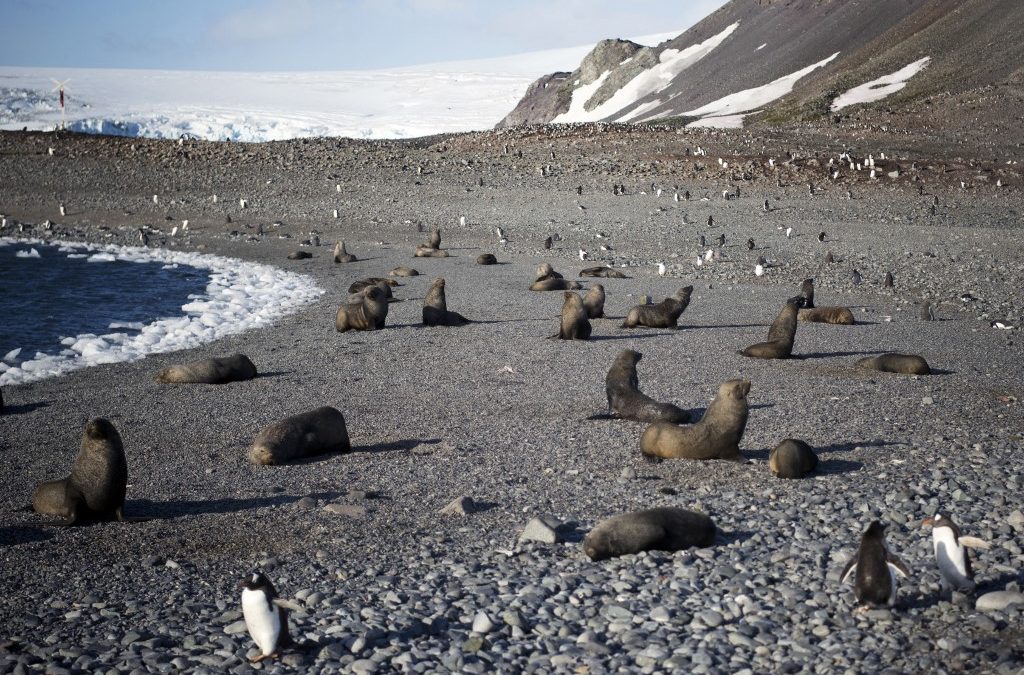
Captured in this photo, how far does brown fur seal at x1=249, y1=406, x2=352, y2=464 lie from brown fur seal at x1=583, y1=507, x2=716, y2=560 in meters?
2.84

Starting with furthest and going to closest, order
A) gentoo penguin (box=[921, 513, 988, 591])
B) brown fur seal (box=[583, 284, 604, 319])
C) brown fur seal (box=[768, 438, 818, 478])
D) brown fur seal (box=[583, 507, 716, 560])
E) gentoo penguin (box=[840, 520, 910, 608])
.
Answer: brown fur seal (box=[583, 284, 604, 319]) < brown fur seal (box=[768, 438, 818, 478]) < brown fur seal (box=[583, 507, 716, 560]) < gentoo penguin (box=[921, 513, 988, 591]) < gentoo penguin (box=[840, 520, 910, 608])

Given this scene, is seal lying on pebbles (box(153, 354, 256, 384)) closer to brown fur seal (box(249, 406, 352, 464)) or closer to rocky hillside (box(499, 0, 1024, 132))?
brown fur seal (box(249, 406, 352, 464))

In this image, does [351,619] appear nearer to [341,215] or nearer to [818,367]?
[818,367]

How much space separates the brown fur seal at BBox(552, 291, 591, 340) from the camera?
40.8 ft

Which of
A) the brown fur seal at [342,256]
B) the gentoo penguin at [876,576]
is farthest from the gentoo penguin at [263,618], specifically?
the brown fur seal at [342,256]

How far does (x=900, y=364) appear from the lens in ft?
33.9

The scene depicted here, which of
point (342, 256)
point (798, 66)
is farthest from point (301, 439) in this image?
A: point (798, 66)

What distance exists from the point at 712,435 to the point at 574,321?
5128 mm

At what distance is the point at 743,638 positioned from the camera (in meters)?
4.58

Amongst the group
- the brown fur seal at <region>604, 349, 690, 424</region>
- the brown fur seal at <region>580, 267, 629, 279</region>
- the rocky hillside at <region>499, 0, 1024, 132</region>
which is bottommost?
the brown fur seal at <region>604, 349, 690, 424</region>

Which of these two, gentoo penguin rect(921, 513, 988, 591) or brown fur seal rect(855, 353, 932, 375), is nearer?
gentoo penguin rect(921, 513, 988, 591)

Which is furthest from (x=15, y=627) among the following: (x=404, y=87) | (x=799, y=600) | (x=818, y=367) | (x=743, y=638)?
(x=404, y=87)

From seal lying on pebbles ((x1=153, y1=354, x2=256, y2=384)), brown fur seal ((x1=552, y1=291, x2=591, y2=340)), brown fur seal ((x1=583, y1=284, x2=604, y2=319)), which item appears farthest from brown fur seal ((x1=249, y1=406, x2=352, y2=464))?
brown fur seal ((x1=583, y1=284, x2=604, y2=319))

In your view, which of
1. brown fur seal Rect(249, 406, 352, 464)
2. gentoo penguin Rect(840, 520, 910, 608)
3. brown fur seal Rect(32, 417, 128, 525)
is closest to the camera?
gentoo penguin Rect(840, 520, 910, 608)
